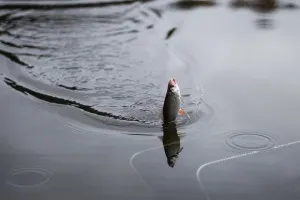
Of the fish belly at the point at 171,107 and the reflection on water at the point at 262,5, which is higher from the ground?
the reflection on water at the point at 262,5

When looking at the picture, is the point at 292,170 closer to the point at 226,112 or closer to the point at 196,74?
the point at 226,112

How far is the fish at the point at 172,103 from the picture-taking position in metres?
6.12

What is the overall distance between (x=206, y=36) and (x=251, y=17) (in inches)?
82.4

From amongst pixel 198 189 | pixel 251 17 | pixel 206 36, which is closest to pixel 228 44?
pixel 206 36

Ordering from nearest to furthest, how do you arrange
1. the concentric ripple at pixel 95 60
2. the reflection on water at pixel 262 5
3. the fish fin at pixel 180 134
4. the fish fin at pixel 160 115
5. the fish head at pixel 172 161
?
the fish head at pixel 172 161 → the fish fin at pixel 180 134 → the fish fin at pixel 160 115 → the concentric ripple at pixel 95 60 → the reflection on water at pixel 262 5

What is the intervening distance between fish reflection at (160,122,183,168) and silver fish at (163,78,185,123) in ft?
0.33

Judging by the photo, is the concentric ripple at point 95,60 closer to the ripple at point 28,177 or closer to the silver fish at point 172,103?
the silver fish at point 172,103

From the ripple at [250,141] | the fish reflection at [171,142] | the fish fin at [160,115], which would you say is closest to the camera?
the fish reflection at [171,142]

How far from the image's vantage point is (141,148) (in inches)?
247

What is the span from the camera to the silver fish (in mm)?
6121

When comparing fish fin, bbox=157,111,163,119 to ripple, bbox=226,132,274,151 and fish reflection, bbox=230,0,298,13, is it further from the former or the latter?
fish reflection, bbox=230,0,298,13

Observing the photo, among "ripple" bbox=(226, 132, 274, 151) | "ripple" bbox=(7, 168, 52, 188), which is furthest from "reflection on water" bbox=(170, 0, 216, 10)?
"ripple" bbox=(7, 168, 52, 188)

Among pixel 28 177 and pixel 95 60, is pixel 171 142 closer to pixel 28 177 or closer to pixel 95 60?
pixel 28 177

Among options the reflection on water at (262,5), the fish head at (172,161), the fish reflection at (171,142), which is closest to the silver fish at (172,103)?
the fish reflection at (171,142)
